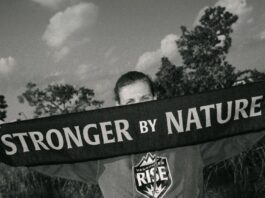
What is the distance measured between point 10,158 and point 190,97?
1511 millimetres

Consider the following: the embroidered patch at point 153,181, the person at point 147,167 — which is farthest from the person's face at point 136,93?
the embroidered patch at point 153,181

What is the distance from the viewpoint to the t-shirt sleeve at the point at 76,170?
9.48 ft

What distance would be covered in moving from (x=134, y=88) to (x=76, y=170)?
2.55 feet

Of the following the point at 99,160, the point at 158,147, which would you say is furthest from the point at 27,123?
the point at 158,147

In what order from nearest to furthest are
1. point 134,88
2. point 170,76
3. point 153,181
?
point 153,181 → point 134,88 → point 170,76

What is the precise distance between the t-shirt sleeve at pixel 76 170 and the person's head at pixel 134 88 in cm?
56

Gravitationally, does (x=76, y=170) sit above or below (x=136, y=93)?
below

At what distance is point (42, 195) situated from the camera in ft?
22.7

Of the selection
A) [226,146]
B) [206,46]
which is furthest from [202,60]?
[226,146]

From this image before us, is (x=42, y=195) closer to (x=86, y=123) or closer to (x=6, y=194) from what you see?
(x=6, y=194)

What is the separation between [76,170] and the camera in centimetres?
294

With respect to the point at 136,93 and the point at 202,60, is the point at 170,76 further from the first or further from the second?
the point at 136,93

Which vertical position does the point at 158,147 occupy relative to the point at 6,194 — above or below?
above

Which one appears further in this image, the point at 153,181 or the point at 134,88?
the point at 134,88
